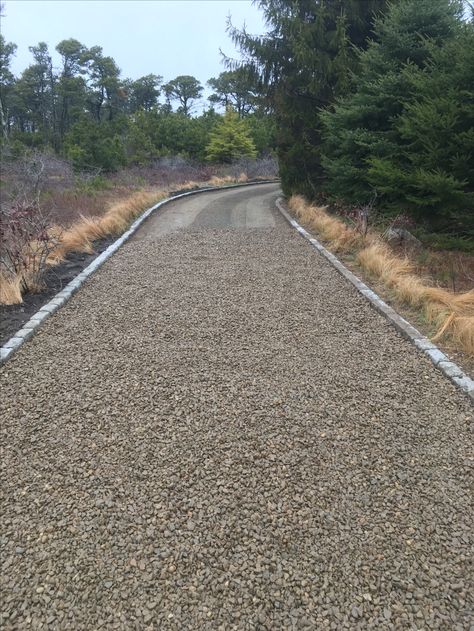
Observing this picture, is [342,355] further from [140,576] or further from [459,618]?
[140,576]

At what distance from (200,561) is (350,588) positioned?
61cm

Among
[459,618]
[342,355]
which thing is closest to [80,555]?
[459,618]

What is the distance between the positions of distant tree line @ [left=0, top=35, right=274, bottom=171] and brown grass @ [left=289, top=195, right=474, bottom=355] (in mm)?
8194

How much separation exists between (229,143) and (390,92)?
771 inches

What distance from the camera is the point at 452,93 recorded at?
22.6 feet

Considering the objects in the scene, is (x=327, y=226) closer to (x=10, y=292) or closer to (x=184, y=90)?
(x=10, y=292)

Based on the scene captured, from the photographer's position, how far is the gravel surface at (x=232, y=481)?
1544 millimetres

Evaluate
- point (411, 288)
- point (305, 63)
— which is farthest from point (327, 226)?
point (305, 63)

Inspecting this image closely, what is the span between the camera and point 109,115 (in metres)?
37.6

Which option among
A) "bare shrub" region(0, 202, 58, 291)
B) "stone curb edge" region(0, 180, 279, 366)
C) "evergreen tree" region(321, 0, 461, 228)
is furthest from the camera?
"evergreen tree" region(321, 0, 461, 228)

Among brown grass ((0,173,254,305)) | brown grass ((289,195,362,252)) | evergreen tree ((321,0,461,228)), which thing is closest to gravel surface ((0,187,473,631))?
brown grass ((0,173,254,305))

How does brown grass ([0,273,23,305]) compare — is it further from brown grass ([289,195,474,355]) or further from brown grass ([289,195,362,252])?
brown grass ([289,195,362,252])

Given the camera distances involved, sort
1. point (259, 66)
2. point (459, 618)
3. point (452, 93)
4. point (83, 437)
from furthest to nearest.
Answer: point (259, 66) < point (452, 93) < point (83, 437) < point (459, 618)

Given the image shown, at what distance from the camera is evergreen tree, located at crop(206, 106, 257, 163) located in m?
26.2
